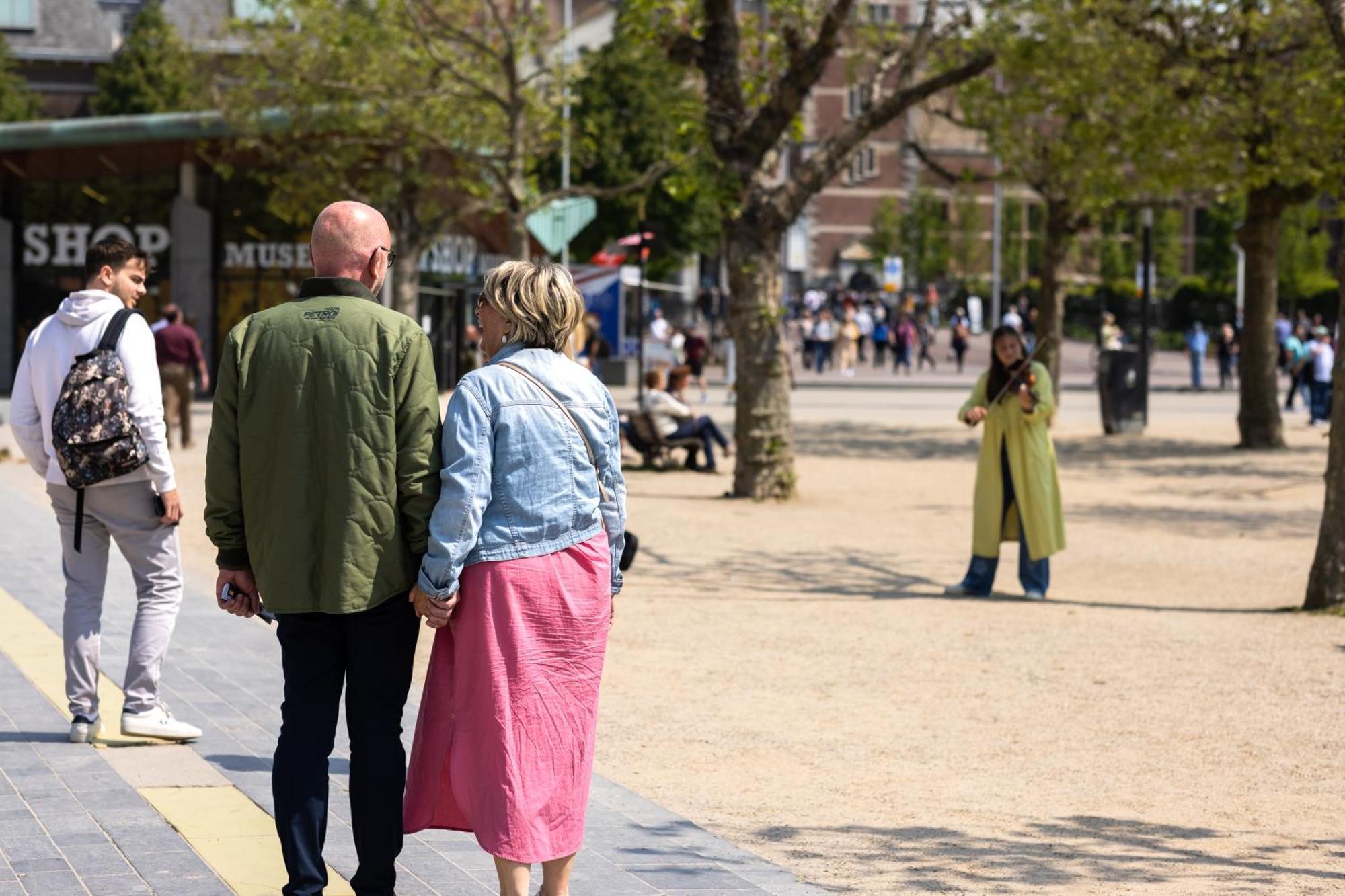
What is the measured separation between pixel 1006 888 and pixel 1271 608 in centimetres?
649

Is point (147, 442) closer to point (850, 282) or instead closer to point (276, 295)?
point (276, 295)

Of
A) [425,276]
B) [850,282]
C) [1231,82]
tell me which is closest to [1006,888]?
[1231,82]

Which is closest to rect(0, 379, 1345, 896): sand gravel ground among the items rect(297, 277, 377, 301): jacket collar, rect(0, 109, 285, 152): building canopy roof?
rect(297, 277, 377, 301): jacket collar

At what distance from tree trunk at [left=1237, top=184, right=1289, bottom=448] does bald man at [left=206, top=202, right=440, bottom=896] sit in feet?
64.0

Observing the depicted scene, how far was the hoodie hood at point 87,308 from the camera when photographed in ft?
20.2

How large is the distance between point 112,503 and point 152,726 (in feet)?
2.58

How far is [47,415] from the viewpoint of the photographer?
6.20m

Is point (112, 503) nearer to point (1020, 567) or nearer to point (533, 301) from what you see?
point (533, 301)

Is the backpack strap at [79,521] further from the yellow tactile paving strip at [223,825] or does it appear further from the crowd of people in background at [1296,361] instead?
the crowd of people in background at [1296,361]

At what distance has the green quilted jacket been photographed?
4.16 meters

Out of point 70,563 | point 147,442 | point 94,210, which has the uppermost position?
point 94,210

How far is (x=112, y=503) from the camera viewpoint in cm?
614

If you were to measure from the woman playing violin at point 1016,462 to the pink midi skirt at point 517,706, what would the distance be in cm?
685

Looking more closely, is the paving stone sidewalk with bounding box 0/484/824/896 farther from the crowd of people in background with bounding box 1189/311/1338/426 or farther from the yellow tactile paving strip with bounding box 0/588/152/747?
the crowd of people in background with bounding box 1189/311/1338/426
